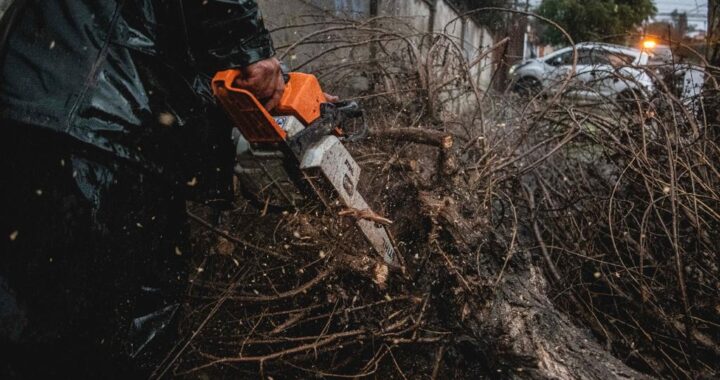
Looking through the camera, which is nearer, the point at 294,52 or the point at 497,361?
the point at 497,361

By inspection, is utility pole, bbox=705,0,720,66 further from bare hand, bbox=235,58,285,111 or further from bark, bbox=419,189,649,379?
bare hand, bbox=235,58,285,111

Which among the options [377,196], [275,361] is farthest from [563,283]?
[275,361]

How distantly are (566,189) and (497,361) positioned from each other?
189 cm

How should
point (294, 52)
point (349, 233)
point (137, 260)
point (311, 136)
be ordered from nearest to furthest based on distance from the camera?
point (137, 260), point (311, 136), point (349, 233), point (294, 52)

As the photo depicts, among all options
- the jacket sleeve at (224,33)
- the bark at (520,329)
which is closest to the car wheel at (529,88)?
the bark at (520,329)

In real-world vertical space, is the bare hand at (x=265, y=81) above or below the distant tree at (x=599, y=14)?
below

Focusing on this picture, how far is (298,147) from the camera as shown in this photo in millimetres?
1480

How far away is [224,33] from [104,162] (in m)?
0.53

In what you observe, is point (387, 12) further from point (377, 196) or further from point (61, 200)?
point (61, 200)

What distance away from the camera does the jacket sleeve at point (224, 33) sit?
4.18 ft

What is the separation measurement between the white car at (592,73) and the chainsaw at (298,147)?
1.53m

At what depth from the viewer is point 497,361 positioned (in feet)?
5.42

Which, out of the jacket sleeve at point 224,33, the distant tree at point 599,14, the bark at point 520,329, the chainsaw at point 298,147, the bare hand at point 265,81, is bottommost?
the bark at point 520,329

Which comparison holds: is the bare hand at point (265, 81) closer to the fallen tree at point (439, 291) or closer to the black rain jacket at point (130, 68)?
the black rain jacket at point (130, 68)
